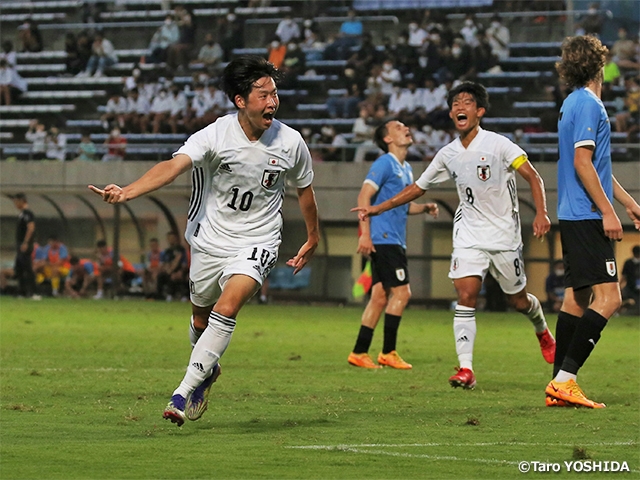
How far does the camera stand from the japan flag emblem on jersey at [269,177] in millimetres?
7500

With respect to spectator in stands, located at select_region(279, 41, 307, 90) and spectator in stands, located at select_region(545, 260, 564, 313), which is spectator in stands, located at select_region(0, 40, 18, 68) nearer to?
spectator in stands, located at select_region(279, 41, 307, 90)

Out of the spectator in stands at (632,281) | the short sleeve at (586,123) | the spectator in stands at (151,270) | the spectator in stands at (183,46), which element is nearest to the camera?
the short sleeve at (586,123)

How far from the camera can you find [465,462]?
587cm

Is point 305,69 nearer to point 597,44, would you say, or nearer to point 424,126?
point 424,126

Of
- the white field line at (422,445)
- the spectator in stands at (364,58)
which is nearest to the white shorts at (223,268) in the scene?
the white field line at (422,445)

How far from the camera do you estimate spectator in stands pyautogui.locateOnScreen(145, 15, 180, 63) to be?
34.9m

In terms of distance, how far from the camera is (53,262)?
27578 millimetres

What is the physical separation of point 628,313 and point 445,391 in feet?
49.9

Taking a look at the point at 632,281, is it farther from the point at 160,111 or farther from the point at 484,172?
the point at 484,172

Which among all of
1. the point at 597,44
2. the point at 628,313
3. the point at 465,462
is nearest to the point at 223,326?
the point at 465,462

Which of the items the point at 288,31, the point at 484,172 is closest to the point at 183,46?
the point at 288,31

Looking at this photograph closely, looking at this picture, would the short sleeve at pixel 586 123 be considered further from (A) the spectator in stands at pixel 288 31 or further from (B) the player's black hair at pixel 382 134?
(A) the spectator in stands at pixel 288 31

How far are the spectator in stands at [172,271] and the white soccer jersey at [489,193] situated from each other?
1658cm

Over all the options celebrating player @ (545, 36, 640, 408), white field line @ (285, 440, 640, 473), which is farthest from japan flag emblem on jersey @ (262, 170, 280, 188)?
celebrating player @ (545, 36, 640, 408)
